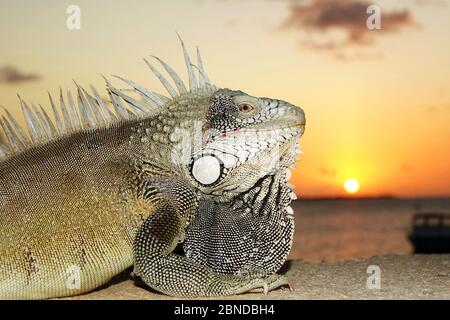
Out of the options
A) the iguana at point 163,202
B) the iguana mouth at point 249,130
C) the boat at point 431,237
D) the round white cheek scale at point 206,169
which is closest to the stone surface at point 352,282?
the iguana at point 163,202

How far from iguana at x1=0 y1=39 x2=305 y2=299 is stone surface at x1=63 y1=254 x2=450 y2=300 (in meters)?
0.50

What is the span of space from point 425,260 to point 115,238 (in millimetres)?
6087

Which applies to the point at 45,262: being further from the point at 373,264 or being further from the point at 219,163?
the point at 373,264

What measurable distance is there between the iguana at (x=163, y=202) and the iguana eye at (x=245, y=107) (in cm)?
1

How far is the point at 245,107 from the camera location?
25.8 ft

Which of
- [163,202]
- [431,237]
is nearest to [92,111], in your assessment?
[163,202]

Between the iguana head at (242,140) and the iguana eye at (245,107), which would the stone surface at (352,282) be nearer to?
the iguana head at (242,140)

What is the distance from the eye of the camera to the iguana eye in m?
7.84

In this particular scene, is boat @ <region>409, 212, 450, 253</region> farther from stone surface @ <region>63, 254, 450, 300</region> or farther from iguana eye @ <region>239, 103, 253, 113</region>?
iguana eye @ <region>239, 103, 253, 113</region>

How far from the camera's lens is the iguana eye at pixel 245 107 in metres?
7.84

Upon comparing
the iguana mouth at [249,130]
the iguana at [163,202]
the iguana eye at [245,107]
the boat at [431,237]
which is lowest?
the boat at [431,237]

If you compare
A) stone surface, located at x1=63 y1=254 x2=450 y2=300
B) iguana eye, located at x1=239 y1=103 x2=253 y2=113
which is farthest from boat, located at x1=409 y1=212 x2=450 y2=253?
iguana eye, located at x1=239 y1=103 x2=253 y2=113

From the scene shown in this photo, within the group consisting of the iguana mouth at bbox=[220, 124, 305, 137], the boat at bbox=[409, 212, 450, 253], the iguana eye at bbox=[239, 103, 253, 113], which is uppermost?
the iguana eye at bbox=[239, 103, 253, 113]

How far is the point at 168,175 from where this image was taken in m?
8.04
